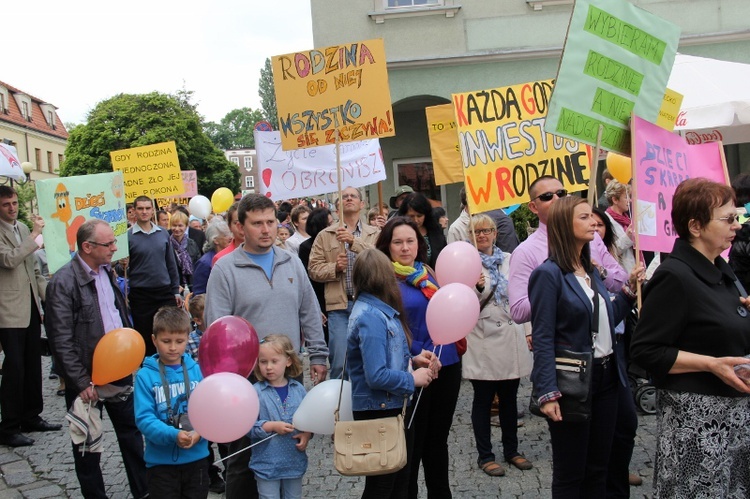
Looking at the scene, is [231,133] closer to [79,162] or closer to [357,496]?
[79,162]

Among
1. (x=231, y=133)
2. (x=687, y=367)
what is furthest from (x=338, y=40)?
(x=231, y=133)

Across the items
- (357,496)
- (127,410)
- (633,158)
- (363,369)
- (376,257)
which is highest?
(633,158)

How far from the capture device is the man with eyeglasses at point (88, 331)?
4848 millimetres

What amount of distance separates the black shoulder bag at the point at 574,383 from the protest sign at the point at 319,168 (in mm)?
5046

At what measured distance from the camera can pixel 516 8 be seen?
14.0 metres

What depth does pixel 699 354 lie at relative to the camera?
10.9 feet

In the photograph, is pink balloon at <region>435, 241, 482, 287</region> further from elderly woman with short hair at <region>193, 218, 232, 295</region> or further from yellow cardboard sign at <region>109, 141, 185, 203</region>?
yellow cardboard sign at <region>109, 141, 185, 203</region>

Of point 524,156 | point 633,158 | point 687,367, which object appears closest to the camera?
point 687,367

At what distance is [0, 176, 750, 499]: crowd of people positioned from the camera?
11.0 ft

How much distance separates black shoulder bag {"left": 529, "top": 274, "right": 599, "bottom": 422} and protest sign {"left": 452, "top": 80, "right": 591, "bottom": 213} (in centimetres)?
246

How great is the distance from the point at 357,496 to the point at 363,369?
1712 mm

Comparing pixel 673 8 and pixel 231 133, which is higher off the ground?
pixel 231 133

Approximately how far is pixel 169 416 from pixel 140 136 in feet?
171

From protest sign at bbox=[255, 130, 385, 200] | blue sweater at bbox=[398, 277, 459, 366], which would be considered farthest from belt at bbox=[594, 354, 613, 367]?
protest sign at bbox=[255, 130, 385, 200]
